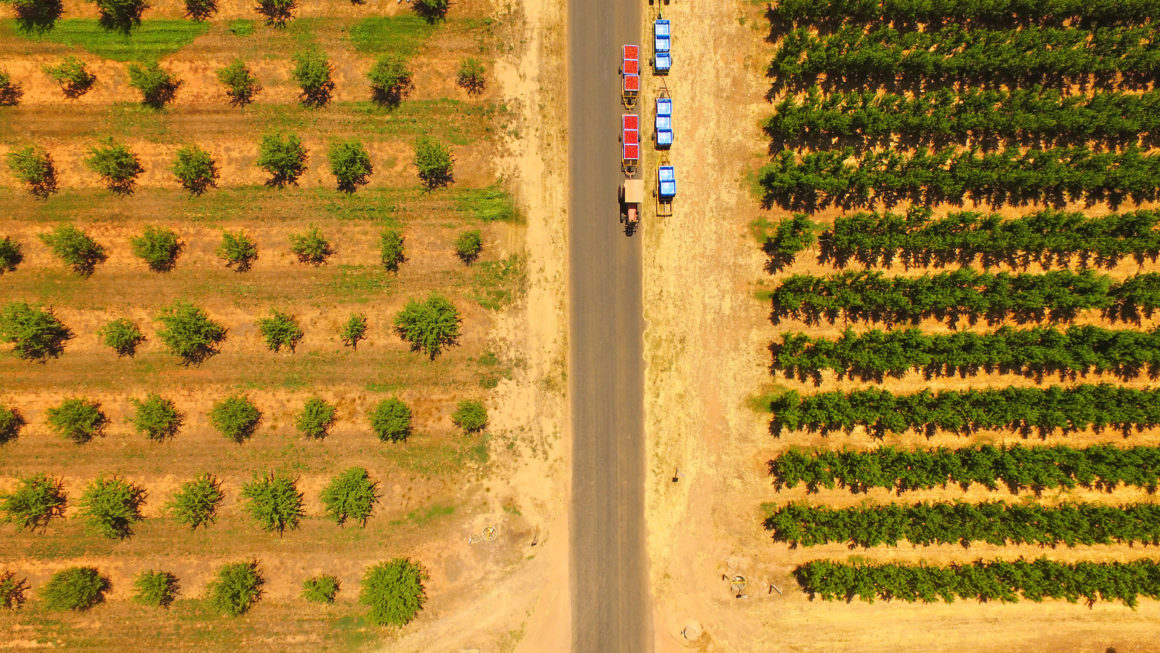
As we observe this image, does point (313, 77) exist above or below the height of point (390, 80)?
above

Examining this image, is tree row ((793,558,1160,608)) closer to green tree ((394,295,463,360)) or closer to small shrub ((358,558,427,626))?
small shrub ((358,558,427,626))

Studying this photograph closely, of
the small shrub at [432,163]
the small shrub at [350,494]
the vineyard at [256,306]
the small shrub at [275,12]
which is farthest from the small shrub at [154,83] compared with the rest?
the small shrub at [350,494]

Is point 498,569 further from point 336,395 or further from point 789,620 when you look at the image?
point 789,620

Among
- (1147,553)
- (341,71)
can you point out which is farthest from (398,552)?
(1147,553)

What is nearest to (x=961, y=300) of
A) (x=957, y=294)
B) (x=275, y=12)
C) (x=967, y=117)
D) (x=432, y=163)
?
(x=957, y=294)

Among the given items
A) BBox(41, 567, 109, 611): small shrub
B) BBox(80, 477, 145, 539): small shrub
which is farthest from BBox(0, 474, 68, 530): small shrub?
BBox(41, 567, 109, 611): small shrub

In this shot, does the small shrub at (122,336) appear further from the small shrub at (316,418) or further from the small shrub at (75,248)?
the small shrub at (316,418)

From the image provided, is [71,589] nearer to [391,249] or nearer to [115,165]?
[115,165]
